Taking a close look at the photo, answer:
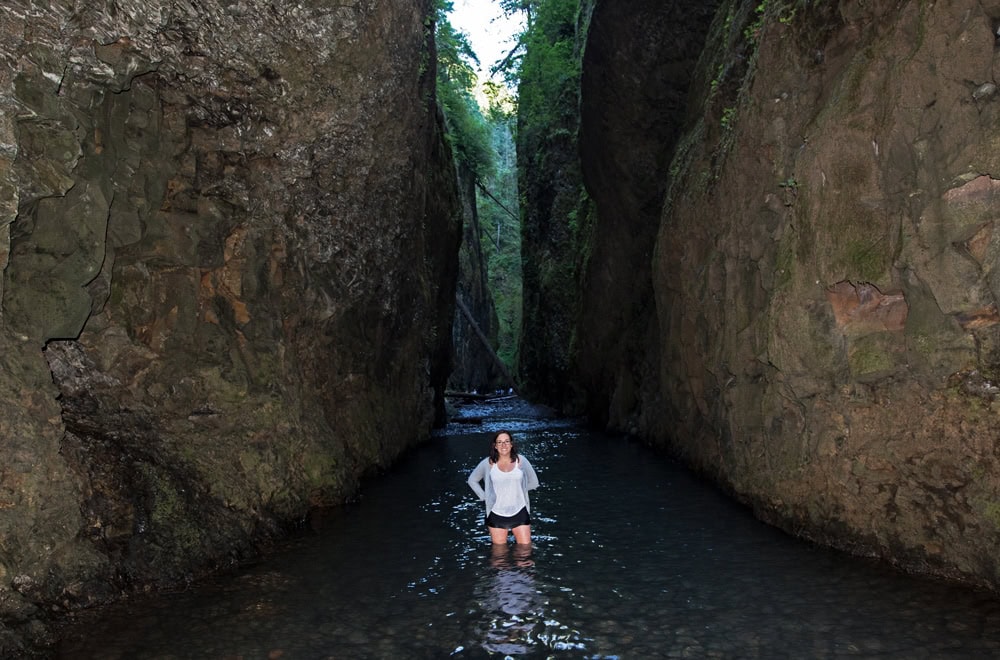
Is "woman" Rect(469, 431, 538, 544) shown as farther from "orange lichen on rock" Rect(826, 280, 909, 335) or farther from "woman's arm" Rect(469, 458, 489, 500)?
"orange lichen on rock" Rect(826, 280, 909, 335)

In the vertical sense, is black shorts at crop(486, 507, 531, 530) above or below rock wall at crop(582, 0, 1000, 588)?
below

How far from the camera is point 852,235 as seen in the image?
280 inches

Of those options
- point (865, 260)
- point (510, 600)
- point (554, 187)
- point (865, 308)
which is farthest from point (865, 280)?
point (554, 187)

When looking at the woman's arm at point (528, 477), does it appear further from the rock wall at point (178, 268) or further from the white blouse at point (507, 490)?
the rock wall at point (178, 268)

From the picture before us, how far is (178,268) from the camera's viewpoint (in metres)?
8.00

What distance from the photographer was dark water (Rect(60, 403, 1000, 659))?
5152 mm

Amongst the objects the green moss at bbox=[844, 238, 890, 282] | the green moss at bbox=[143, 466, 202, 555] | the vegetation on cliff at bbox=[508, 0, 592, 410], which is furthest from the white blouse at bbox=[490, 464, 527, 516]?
the vegetation on cliff at bbox=[508, 0, 592, 410]

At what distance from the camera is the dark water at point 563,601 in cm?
515

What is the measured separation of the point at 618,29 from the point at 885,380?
14.4 meters

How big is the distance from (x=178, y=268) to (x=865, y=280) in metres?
7.61

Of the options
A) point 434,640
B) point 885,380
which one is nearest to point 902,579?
point 885,380

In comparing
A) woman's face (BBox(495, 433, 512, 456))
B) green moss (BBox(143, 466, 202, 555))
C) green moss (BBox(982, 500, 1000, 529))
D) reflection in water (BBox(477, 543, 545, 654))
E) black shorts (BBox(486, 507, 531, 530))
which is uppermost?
woman's face (BBox(495, 433, 512, 456))

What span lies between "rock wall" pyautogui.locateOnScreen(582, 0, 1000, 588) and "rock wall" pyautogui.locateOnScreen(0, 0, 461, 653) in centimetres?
577

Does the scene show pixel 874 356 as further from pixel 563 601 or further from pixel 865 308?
pixel 563 601
